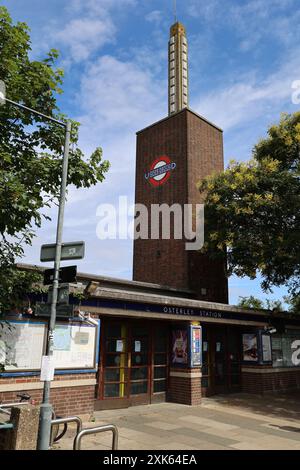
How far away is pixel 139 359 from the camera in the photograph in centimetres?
1316

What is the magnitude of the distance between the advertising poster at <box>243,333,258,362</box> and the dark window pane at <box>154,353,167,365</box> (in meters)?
4.30

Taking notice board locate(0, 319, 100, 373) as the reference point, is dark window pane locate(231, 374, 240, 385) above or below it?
below

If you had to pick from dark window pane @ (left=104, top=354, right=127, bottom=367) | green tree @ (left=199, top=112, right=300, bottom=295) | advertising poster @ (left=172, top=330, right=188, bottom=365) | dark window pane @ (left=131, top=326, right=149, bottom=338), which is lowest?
dark window pane @ (left=104, top=354, right=127, bottom=367)

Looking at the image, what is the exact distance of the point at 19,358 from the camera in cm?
933

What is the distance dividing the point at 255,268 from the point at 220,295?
292cm

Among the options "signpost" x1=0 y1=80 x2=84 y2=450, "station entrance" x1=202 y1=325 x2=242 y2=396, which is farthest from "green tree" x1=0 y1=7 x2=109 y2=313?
"station entrance" x1=202 y1=325 x2=242 y2=396

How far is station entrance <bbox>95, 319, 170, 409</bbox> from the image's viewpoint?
39.7ft

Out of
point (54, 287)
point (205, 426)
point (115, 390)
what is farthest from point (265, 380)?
point (54, 287)

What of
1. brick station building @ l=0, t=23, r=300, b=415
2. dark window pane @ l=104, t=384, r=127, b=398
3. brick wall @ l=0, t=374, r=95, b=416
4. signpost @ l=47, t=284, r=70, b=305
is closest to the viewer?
signpost @ l=47, t=284, r=70, b=305

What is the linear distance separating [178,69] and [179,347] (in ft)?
83.9

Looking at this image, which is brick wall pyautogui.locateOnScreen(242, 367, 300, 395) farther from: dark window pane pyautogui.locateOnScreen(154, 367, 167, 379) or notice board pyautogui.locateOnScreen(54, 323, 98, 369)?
notice board pyautogui.locateOnScreen(54, 323, 98, 369)

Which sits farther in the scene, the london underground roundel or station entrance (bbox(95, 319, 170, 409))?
the london underground roundel

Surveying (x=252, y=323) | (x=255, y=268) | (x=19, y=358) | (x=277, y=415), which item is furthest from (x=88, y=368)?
(x=255, y=268)

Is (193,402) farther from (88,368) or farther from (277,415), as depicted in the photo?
(88,368)
